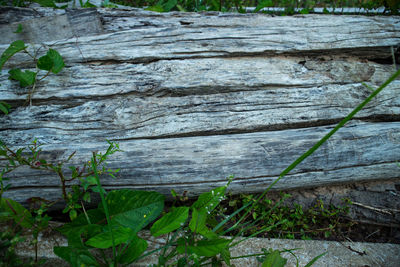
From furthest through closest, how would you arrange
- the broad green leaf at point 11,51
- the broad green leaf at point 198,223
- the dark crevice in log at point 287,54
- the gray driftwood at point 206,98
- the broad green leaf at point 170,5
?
the broad green leaf at point 170,5 → the dark crevice in log at point 287,54 → the broad green leaf at point 11,51 → the gray driftwood at point 206,98 → the broad green leaf at point 198,223

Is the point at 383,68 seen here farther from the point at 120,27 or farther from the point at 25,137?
the point at 25,137

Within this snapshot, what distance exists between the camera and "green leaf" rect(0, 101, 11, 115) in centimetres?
226

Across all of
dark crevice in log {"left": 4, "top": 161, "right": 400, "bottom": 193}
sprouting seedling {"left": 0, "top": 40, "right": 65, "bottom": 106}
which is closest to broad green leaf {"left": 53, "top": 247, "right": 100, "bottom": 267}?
dark crevice in log {"left": 4, "top": 161, "right": 400, "bottom": 193}

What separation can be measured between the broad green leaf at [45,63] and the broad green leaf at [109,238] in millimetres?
1712

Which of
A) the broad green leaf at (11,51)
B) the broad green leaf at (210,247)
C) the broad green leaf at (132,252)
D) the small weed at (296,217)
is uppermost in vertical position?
the broad green leaf at (11,51)

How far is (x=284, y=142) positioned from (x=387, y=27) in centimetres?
214

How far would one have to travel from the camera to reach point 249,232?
221cm

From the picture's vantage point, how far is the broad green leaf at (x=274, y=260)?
179 centimetres

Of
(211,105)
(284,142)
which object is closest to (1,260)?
(211,105)

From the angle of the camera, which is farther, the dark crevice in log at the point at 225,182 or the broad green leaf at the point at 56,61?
the broad green leaf at the point at 56,61

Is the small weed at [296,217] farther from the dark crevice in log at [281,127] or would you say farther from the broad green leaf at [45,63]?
the broad green leaf at [45,63]

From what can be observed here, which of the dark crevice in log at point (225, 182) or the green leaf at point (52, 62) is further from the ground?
the green leaf at point (52, 62)

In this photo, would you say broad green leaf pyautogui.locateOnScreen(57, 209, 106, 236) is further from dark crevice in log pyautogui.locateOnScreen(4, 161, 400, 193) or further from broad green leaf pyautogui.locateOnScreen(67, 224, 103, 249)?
dark crevice in log pyautogui.locateOnScreen(4, 161, 400, 193)

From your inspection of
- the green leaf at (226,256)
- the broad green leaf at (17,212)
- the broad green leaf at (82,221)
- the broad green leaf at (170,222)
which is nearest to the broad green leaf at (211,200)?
the broad green leaf at (170,222)
